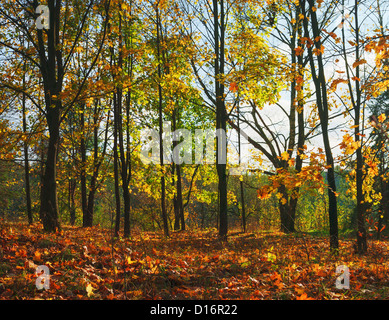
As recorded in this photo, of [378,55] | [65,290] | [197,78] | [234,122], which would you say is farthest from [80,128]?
[378,55]

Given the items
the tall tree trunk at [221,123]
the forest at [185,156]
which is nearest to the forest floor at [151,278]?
the forest at [185,156]

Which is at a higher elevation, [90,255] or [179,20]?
[179,20]

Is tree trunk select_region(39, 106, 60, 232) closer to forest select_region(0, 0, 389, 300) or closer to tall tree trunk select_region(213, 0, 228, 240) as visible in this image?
forest select_region(0, 0, 389, 300)

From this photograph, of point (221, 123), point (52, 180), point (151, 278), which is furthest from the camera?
point (221, 123)

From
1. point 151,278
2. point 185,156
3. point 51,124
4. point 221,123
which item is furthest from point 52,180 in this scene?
point 185,156

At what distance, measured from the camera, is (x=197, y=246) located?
416 inches

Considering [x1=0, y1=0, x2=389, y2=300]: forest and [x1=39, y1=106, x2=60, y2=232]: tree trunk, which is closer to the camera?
[x1=0, y1=0, x2=389, y2=300]: forest

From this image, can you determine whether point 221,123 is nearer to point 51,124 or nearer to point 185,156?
point 51,124

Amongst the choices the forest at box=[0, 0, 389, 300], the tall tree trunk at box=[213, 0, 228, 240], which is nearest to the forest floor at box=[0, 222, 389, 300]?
the forest at box=[0, 0, 389, 300]

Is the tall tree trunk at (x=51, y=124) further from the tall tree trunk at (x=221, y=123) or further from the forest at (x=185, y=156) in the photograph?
the tall tree trunk at (x=221, y=123)
